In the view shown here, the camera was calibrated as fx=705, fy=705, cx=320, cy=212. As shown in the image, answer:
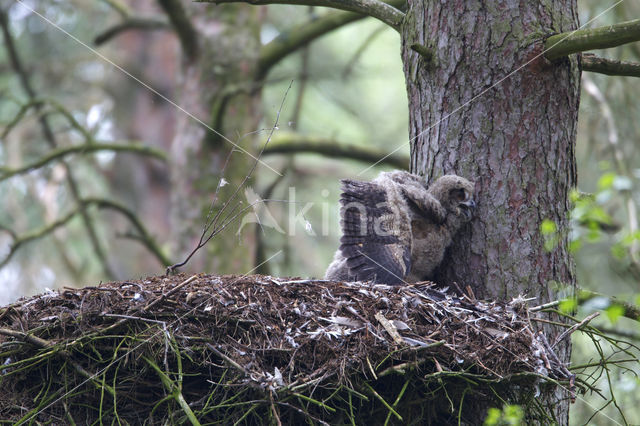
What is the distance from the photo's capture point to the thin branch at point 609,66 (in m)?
3.46

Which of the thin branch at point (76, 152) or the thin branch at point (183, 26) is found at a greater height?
the thin branch at point (183, 26)

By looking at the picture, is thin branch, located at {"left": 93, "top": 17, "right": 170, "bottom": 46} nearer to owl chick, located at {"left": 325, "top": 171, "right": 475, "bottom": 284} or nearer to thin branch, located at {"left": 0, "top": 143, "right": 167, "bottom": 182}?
thin branch, located at {"left": 0, "top": 143, "right": 167, "bottom": 182}

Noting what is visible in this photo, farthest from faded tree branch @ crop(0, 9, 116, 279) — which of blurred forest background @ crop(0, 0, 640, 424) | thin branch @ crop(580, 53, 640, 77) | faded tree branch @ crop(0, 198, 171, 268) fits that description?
thin branch @ crop(580, 53, 640, 77)

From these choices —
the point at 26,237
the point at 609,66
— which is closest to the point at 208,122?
the point at 26,237

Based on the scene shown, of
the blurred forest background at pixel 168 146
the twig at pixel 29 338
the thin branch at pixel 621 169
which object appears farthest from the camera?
the blurred forest background at pixel 168 146

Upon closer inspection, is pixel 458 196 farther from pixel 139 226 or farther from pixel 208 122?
pixel 139 226

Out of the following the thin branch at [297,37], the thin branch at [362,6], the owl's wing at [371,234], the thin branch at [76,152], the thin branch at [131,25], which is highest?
the thin branch at [131,25]

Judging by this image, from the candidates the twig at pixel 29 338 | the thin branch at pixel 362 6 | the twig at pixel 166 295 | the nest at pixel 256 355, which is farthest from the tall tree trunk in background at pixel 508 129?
the twig at pixel 29 338

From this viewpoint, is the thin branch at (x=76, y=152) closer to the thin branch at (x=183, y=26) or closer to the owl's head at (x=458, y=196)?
the thin branch at (x=183, y=26)

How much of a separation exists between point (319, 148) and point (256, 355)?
451 centimetres

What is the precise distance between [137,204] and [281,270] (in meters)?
4.86

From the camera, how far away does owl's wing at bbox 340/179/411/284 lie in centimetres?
371

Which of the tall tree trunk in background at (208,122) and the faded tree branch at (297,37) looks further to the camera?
the tall tree trunk in background at (208,122)

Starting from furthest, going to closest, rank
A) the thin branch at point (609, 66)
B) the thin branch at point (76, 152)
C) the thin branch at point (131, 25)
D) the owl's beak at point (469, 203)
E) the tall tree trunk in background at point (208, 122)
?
1. the thin branch at point (131, 25)
2. the tall tree trunk in background at point (208, 122)
3. the thin branch at point (76, 152)
4. the owl's beak at point (469, 203)
5. the thin branch at point (609, 66)
